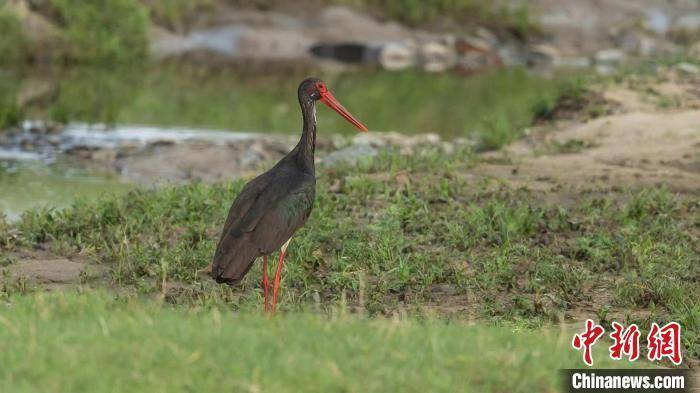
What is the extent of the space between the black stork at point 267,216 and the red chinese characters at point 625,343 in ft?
6.92

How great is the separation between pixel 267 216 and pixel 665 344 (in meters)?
2.64

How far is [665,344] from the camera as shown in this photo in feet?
26.3

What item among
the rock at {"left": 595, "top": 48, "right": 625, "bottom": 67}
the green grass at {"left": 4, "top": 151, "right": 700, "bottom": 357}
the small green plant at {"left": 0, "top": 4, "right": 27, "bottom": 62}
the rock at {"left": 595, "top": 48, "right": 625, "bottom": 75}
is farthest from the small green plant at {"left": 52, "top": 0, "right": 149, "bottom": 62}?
the green grass at {"left": 4, "top": 151, "right": 700, "bottom": 357}

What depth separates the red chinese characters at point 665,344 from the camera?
7.88 meters

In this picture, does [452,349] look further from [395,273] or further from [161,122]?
[161,122]

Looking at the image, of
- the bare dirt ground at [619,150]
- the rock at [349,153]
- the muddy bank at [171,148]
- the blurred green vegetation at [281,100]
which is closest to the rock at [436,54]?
the blurred green vegetation at [281,100]

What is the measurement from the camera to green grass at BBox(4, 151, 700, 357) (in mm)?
9281

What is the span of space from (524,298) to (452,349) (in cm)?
321

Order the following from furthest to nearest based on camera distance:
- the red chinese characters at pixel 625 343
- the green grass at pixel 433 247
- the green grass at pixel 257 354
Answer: the green grass at pixel 433 247 → the red chinese characters at pixel 625 343 → the green grass at pixel 257 354

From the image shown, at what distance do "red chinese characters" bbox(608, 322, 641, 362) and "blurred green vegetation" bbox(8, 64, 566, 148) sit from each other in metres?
8.82

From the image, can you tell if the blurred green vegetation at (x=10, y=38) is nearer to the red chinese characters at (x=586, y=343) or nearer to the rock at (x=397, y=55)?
the rock at (x=397, y=55)

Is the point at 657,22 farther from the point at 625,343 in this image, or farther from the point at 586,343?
the point at 586,343

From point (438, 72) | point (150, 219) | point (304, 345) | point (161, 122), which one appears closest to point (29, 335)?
point (304, 345)

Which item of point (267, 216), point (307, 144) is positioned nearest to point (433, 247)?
point (307, 144)
